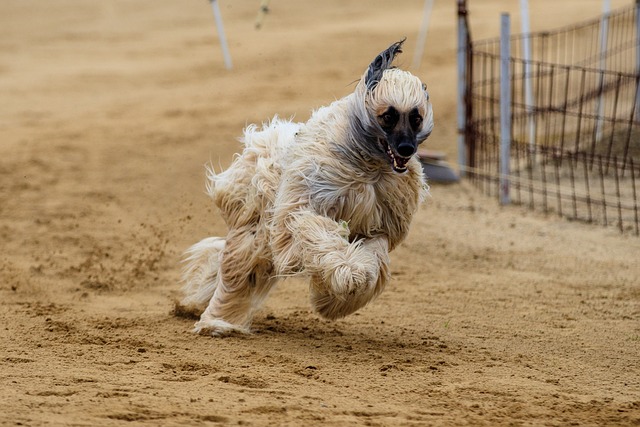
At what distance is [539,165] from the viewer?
1009 centimetres

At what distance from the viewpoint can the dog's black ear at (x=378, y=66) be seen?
446cm

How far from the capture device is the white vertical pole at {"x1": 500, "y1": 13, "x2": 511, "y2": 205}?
855 cm

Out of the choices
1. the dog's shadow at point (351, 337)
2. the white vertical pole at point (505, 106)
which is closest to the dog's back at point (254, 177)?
the dog's shadow at point (351, 337)

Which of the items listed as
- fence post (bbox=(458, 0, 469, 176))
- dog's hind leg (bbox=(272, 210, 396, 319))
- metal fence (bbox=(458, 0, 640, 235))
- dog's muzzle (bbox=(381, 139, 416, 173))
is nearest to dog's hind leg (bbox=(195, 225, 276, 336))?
dog's hind leg (bbox=(272, 210, 396, 319))

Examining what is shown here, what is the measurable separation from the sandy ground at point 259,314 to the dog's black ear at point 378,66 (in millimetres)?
1270

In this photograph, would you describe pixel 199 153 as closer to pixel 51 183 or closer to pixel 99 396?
pixel 51 183

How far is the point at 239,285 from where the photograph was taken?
5168 mm

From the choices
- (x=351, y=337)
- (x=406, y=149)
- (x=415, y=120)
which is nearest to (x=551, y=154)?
(x=351, y=337)

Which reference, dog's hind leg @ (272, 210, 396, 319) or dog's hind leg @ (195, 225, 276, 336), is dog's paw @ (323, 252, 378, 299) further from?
dog's hind leg @ (195, 225, 276, 336)

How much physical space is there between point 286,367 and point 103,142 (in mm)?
6479

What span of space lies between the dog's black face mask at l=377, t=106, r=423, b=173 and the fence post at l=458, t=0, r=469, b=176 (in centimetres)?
503

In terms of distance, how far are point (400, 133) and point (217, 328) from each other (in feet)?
4.79

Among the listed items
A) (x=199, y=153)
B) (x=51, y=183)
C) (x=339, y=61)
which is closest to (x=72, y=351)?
(x=51, y=183)

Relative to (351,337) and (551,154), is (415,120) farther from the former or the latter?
(551,154)
